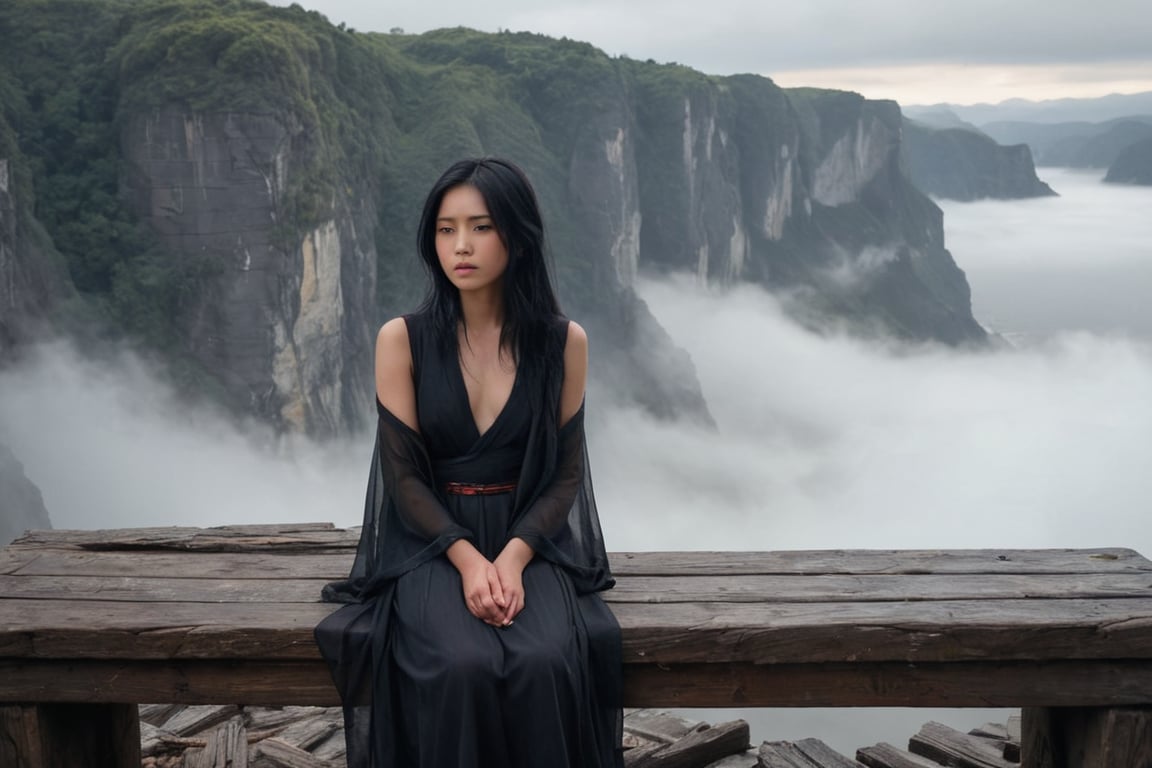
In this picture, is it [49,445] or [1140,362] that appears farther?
[1140,362]

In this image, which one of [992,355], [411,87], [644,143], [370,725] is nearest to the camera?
[370,725]

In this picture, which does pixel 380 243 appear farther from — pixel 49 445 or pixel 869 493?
pixel 869 493

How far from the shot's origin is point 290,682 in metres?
3.12

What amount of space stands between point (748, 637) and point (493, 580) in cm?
68

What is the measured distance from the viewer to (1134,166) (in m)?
154

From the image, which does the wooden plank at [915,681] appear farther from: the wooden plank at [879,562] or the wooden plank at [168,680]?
the wooden plank at [168,680]

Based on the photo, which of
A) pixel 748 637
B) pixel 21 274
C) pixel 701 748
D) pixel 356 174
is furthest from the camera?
pixel 356 174

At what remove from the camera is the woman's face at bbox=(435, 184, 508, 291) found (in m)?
3.31

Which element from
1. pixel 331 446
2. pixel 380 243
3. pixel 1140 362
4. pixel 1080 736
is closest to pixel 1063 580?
pixel 1080 736

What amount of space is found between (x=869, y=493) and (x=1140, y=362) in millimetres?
64534

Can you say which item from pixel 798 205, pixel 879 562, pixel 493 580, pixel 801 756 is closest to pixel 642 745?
pixel 801 756

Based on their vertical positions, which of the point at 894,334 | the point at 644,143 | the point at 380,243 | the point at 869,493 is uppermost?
the point at 644,143

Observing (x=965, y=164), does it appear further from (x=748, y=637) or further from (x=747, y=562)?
(x=748, y=637)

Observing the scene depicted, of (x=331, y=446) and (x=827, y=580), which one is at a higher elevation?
(x=827, y=580)
